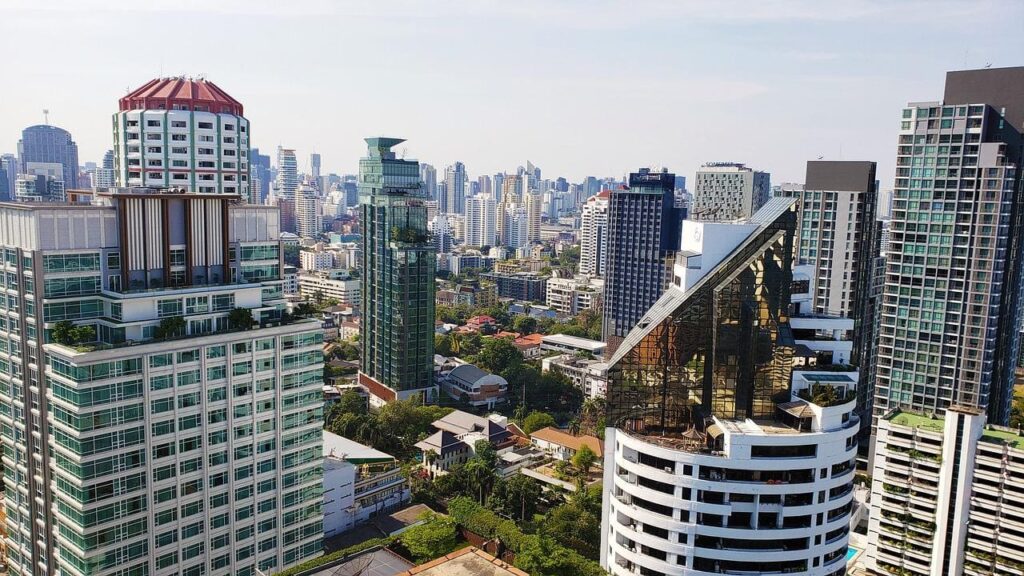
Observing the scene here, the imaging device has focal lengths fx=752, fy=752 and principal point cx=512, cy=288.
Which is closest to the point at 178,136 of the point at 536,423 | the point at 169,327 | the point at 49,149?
the point at 169,327

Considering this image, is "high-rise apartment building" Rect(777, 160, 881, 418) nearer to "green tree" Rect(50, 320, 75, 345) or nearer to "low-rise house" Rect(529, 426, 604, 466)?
"low-rise house" Rect(529, 426, 604, 466)

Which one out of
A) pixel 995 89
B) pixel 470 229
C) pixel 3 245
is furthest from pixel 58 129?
pixel 995 89

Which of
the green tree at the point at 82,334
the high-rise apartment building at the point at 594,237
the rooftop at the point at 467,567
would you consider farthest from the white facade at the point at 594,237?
the green tree at the point at 82,334

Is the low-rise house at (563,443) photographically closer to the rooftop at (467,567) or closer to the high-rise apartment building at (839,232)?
the high-rise apartment building at (839,232)

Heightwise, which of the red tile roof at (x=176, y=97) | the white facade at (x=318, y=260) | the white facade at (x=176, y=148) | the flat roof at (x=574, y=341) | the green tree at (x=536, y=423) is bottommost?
the green tree at (x=536, y=423)

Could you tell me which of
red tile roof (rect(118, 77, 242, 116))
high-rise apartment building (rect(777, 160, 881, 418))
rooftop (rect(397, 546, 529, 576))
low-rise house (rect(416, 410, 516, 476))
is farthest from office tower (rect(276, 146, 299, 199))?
rooftop (rect(397, 546, 529, 576))

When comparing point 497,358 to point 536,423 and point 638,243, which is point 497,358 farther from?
point 638,243
